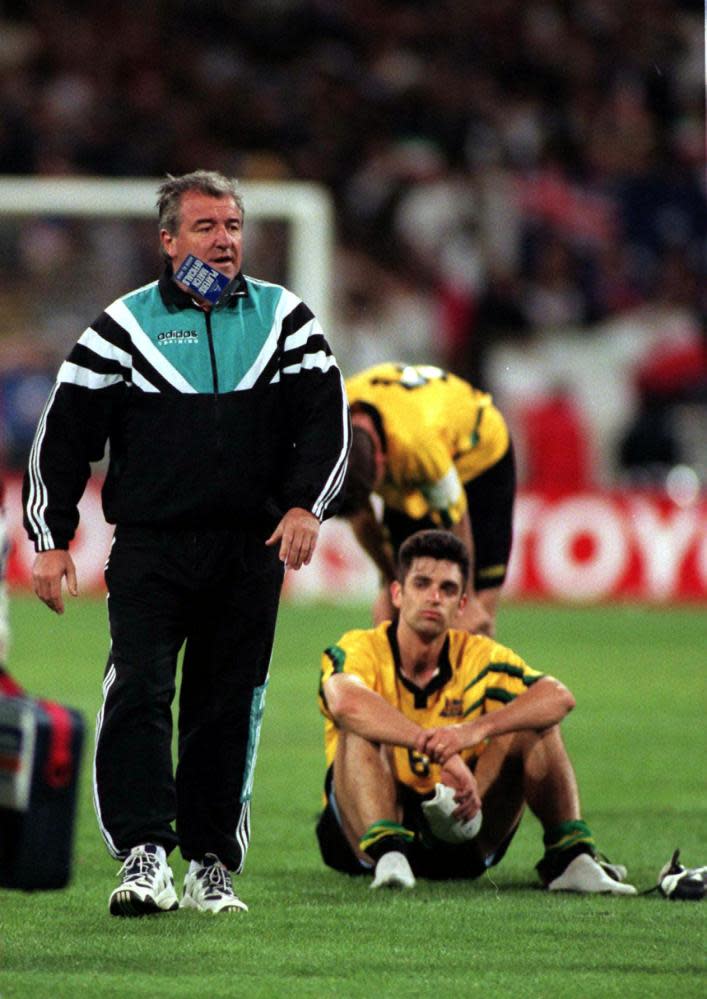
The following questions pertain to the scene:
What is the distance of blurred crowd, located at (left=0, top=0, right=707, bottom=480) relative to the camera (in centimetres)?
1909

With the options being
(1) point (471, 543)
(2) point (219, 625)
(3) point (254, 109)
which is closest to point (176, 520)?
(2) point (219, 625)

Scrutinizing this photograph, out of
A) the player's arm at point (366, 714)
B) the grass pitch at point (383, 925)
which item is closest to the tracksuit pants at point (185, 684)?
the grass pitch at point (383, 925)

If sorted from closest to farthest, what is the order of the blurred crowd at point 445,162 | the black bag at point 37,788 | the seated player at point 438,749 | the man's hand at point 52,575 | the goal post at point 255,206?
the black bag at point 37,788
the man's hand at point 52,575
the seated player at point 438,749
the goal post at point 255,206
the blurred crowd at point 445,162

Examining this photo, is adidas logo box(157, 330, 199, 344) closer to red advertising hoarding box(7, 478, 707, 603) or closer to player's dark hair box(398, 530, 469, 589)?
player's dark hair box(398, 530, 469, 589)

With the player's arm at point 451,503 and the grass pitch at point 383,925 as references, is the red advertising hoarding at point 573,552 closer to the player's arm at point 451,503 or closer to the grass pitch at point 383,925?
the grass pitch at point 383,925

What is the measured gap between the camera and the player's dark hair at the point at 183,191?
5.97m

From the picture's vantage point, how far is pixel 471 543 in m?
8.07

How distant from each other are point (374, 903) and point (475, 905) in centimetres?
29

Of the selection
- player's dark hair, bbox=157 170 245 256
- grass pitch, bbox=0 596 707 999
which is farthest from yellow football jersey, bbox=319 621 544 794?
player's dark hair, bbox=157 170 245 256

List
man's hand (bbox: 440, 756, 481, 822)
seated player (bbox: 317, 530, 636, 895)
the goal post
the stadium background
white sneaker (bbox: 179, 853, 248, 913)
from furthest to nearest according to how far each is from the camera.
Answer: the goal post < the stadium background < seated player (bbox: 317, 530, 636, 895) < man's hand (bbox: 440, 756, 481, 822) < white sneaker (bbox: 179, 853, 248, 913)

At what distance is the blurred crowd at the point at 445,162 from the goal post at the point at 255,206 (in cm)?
45

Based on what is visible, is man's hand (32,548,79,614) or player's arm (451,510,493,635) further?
player's arm (451,510,493,635)

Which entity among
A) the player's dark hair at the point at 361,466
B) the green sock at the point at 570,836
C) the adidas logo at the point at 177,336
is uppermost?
the adidas logo at the point at 177,336

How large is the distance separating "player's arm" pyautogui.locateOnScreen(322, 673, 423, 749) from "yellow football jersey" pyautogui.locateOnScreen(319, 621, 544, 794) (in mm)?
78
